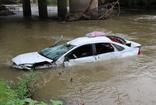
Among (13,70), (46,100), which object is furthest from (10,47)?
(46,100)

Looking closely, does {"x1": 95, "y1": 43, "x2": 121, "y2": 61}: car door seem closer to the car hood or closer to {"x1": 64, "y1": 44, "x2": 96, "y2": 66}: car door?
{"x1": 64, "y1": 44, "x2": 96, "y2": 66}: car door

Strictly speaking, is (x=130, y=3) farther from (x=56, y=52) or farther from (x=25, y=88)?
(x=25, y=88)

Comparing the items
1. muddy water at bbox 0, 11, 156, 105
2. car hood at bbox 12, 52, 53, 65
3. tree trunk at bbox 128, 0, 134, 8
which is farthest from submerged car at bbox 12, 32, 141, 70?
tree trunk at bbox 128, 0, 134, 8

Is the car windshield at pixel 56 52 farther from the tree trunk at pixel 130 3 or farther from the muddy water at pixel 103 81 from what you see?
the tree trunk at pixel 130 3

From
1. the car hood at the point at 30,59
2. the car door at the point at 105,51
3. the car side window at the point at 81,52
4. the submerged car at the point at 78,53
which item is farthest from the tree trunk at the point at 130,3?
the car hood at the point at 30,59

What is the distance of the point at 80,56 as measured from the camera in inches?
306

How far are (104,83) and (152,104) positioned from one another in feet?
6.00

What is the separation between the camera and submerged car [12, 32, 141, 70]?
7473 mm

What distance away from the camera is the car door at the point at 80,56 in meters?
7.61

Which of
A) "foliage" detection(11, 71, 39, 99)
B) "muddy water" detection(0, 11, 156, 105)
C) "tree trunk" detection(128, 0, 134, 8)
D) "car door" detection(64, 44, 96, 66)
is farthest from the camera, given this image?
"tree trunk" detection(128, 0, 134, 8)

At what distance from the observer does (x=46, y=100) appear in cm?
587

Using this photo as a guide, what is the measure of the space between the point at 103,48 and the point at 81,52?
0.95 metres

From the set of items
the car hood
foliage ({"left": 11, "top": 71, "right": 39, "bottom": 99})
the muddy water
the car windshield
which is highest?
the car windshield

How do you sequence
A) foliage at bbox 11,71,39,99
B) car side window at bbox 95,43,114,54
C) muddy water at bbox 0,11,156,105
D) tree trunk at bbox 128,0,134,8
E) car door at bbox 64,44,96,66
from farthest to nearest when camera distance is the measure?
tree trunk at bbox 128,0,134,8 → car side window at bbox 95,43,114,54 → car door at bbox 64,44,96,66 → muddy water at bbox 0,11,156,105 → foliage at bbox 11,71,39,99
